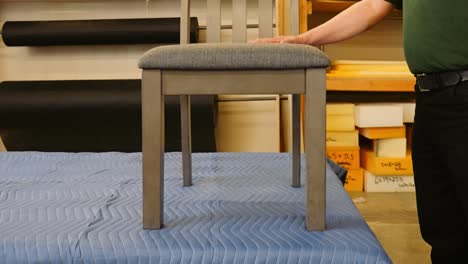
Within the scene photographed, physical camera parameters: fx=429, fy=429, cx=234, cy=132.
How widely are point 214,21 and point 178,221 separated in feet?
1.87

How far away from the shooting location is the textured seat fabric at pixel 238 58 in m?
0.72

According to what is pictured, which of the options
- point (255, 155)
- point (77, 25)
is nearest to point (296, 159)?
point (255, 155)

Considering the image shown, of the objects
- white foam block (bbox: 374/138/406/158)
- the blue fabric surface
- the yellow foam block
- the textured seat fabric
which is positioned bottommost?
white foam block (bbox: 374/138/406/158)

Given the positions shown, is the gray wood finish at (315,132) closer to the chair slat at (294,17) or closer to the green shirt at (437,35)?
the green shirt at (437,35)

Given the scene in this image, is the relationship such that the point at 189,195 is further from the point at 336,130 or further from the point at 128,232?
the point at 336,130

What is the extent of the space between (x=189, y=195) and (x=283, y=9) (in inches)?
43.1

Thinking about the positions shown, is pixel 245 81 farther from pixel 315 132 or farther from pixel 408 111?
pixel 408 111

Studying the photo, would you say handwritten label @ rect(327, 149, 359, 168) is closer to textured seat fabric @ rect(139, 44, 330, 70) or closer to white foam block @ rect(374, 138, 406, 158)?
white foam block @ rect(374, 138, 406, 158)

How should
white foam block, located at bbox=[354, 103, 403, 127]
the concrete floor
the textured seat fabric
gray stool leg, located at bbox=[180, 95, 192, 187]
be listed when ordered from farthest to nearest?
white foam block, located at bbox=[354, 103, 403, 127]
the concrete floor
gray stool leg, located at bbox=[180, 95, 192, 187]
the textured seat fabric

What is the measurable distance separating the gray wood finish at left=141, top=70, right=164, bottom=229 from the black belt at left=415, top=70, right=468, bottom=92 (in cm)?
50

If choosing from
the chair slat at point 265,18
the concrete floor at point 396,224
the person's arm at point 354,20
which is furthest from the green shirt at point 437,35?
the concrete floor at point 396,224

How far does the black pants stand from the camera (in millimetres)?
784

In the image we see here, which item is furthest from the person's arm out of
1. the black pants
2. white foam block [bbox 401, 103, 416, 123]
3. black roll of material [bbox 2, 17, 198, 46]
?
black roll of material [bbox 2, 17, 198, 46]

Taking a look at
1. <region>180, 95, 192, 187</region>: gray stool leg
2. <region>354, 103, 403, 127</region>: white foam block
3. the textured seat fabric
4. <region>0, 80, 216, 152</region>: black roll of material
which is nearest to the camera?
the textured seat fabric
